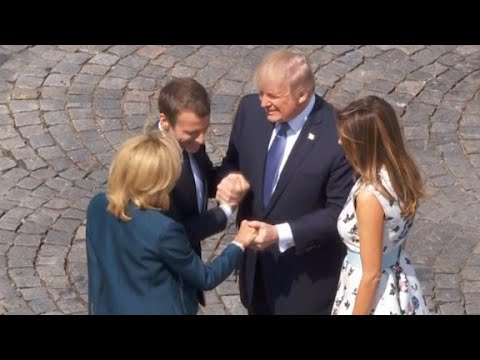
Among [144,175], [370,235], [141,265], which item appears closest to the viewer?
[144,175]

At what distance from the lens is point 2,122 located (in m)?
9.04

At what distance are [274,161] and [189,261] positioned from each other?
2.88ft

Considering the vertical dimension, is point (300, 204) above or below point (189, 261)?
below

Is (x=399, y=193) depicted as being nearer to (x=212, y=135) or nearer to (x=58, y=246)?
(x=58, y=246)

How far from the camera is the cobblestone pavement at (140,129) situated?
755 cm

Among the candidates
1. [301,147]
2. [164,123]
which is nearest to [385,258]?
[301,147]

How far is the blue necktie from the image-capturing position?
5.86 m

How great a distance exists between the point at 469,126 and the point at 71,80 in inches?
117

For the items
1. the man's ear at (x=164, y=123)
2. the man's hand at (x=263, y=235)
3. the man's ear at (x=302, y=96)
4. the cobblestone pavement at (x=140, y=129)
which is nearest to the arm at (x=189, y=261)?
the man's hand at (x=263, y=235)

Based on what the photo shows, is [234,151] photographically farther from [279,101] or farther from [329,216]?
[329,216]

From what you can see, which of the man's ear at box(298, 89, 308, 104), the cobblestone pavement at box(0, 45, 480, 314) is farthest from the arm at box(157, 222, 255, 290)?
the cobblestone pavement at box(0, 45, 480, 314)

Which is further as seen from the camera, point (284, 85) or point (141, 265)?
point (284, 85)

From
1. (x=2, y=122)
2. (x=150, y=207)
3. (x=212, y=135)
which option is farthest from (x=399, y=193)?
(x=2, y=122)

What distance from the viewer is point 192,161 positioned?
5785 millimetres
